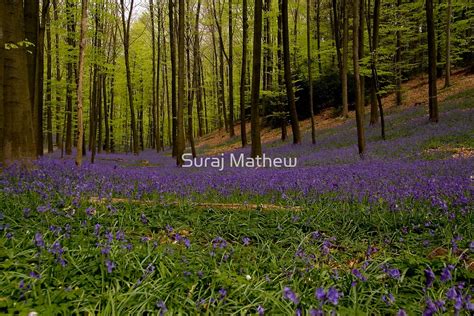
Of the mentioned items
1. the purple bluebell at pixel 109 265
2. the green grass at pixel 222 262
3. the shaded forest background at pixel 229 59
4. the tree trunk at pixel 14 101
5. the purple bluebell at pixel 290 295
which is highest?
the shaded forest background at pixel 229 59

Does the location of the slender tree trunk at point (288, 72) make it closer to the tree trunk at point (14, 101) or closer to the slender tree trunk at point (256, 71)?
the slender tree trunk at point (256, 71)

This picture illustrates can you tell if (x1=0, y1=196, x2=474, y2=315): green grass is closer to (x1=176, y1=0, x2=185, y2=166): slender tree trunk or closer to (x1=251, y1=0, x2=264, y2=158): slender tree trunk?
(x1=251, y1=0, x2=264, y2=158): slender tree trunk

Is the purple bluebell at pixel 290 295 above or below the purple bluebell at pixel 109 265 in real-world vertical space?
above

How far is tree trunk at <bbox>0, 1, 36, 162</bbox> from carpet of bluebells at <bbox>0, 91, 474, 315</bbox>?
1030mm

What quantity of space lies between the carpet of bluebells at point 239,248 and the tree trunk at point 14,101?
1.03 metres

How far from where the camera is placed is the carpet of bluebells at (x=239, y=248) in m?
2.52

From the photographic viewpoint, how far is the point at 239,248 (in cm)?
374

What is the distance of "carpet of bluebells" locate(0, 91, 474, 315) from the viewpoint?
2.52 metres

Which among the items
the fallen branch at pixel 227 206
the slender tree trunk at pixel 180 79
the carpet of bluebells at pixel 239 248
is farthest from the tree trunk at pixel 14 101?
the slender tree trunk at pixel 180 79

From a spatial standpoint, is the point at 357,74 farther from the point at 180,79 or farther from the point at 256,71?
the point at 180,79

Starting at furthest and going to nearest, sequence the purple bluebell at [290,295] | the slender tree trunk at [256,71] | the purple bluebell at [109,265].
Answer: the slender tree trunk at [256,71]
the purple bluebell at [109,265]
the purple bluebell at [290,295]

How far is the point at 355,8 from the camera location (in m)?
13.9

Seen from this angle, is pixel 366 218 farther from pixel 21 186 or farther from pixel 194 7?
pixel 194 7

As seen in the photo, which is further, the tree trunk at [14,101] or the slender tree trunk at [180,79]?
the slender tree trunk at [180,79]
